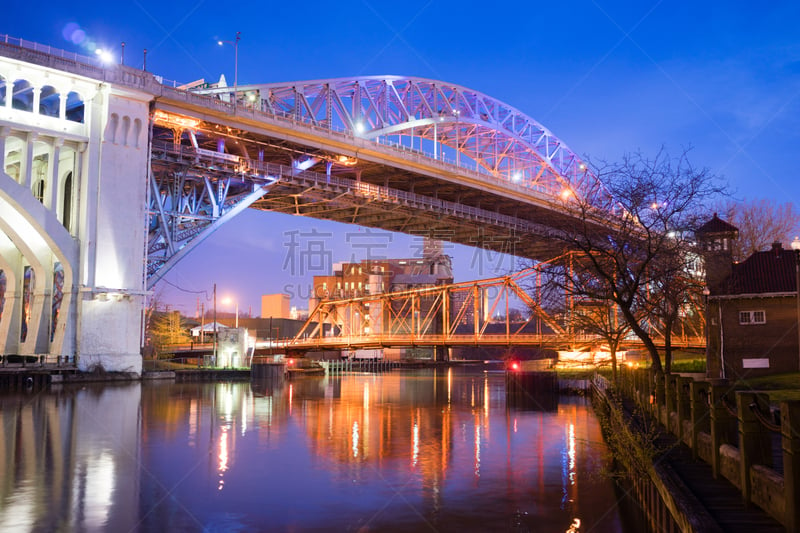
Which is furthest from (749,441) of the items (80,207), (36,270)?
(36,270)

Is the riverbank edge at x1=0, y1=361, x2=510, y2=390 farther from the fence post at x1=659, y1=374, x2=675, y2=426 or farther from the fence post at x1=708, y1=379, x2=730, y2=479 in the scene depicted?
the fence post at x1=708, y1=379, x2=730, y2=479

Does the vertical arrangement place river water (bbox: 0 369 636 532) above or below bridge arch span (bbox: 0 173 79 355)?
below

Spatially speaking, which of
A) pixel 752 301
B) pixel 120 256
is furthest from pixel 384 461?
pixel 120 256

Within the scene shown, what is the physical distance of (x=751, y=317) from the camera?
3197cm

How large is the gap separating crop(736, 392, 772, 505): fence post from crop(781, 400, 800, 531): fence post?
4.27 ft

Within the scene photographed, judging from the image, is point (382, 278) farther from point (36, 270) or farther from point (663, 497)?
point (663, 497)

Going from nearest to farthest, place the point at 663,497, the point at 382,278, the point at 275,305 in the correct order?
1. the point at 663,497
2. the point at 382,278
3. the point at 275,305

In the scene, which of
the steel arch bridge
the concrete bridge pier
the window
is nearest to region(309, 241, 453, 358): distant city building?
the steel arch bridge

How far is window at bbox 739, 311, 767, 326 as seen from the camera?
31.8 m

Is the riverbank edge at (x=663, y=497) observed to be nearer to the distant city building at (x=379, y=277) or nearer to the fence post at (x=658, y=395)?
the fence post at (x=658, y=395)

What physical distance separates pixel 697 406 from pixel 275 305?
6252 inches

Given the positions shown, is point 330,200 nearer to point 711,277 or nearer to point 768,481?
point 711,277

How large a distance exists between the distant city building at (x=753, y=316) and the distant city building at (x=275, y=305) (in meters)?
136

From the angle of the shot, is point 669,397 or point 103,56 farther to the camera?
point 103,56
